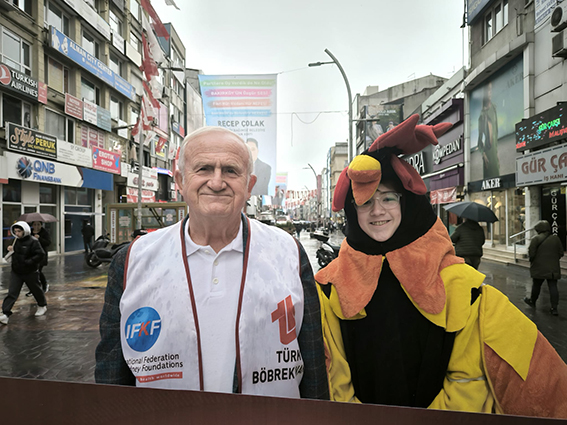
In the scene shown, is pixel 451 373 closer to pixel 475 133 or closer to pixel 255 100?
pixel 255 100

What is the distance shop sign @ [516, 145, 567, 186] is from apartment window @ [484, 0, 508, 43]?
6673 mm

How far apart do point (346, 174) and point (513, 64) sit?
15.2 meters

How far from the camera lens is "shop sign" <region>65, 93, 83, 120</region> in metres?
16.0

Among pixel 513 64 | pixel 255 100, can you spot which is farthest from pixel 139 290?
pixel 513 64

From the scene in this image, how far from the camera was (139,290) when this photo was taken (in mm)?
1405

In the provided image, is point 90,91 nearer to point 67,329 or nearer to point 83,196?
point 83,196

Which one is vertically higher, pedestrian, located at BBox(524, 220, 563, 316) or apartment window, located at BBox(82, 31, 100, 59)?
apartment window, located at BBox(82, 31, 100, 59)

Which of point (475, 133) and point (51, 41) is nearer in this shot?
point (51, 41)

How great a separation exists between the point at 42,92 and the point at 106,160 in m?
4.94

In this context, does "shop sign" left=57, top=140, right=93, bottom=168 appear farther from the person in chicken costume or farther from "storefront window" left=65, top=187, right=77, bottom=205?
the person in chicken costume

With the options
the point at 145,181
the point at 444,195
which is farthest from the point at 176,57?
the point at 444,195

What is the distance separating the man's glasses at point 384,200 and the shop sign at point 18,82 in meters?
15.7

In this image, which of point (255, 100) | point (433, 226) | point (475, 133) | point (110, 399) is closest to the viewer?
point (110, 399)

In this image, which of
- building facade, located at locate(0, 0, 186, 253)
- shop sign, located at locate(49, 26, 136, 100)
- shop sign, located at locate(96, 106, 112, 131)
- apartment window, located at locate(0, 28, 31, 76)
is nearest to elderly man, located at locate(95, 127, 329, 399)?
building facade, located at locate(0, 0, 186, 253)
